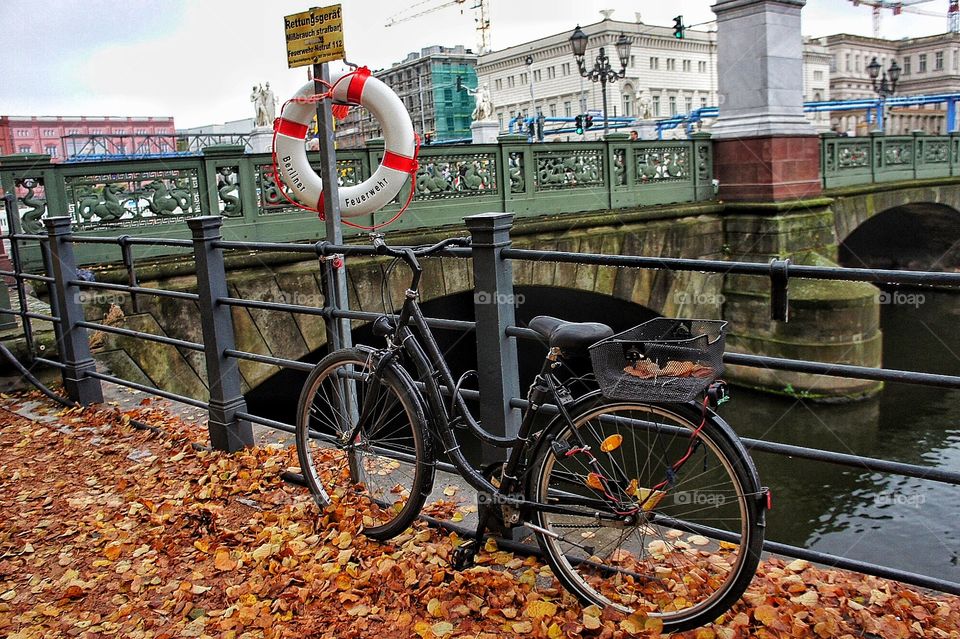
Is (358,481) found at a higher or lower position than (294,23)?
lower

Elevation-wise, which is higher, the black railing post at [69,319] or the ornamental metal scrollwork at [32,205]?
the ornamental metal scrollwork at [32,205]

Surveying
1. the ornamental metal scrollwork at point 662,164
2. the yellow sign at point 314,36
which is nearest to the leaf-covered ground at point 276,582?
the yellow sign at point 314,36

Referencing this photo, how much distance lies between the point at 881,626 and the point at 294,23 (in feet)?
12.3

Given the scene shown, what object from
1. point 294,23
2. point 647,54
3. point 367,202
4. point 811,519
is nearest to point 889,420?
point 811,519

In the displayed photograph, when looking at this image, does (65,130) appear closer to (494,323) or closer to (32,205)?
(32,205)

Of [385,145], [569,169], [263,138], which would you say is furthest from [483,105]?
[385,145]

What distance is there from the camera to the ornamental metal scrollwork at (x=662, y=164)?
13.9 m

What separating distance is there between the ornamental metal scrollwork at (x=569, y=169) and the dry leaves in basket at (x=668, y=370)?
9.89 m

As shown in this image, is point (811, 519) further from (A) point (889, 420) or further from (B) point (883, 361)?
(B) point (883, 361)

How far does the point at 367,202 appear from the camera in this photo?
4.82m

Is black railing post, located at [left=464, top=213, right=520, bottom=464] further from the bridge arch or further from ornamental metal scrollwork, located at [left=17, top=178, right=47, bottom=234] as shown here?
the bridge arch

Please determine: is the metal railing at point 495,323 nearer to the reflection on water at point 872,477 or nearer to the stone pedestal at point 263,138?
the reflection on water at point 872,477

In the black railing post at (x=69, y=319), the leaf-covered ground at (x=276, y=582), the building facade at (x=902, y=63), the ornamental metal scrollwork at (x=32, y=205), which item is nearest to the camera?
the leaf-covered ground at (x=276, y=582)

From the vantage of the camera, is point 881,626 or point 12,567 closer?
point 881,626
